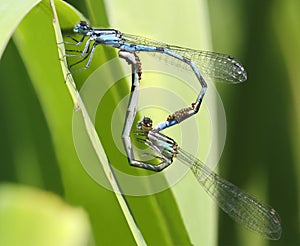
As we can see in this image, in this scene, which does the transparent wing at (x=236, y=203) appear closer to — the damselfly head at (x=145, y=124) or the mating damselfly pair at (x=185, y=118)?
the mating damselfly pair at (x=185, y=118)

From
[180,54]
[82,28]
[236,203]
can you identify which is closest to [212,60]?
[180,54]

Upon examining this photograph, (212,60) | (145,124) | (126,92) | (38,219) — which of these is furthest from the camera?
(212,60)

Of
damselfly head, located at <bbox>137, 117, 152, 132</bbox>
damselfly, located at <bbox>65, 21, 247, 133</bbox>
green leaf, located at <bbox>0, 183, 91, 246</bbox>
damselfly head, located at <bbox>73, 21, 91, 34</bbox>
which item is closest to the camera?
green leaf, located at <bbox>0, 183, 91, 246</bbox>

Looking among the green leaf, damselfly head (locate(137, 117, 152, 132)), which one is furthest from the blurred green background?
damselfly head (locate(137, 117, 152, 132))

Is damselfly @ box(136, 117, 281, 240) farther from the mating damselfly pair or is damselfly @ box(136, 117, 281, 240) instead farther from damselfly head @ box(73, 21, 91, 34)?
damselfly head @ box(73, 21, 91, 34)

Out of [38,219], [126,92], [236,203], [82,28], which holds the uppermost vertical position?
[82,28]

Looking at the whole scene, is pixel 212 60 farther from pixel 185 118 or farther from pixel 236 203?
pixel 236 203

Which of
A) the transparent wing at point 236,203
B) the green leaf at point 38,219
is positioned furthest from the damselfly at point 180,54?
the green leaf at point 38,219
